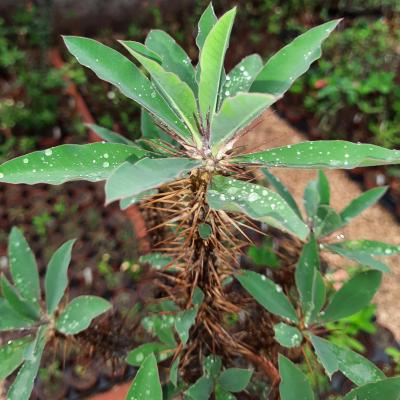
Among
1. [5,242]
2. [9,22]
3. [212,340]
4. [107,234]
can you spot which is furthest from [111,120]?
[212,340]

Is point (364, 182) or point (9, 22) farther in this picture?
point (9, 22)

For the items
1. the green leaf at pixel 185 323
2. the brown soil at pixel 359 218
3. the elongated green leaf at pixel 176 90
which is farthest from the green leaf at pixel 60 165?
the brown soil at pixel 359 218

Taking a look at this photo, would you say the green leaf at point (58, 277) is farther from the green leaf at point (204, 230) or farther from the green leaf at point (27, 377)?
the green leaf at point (204, 230)

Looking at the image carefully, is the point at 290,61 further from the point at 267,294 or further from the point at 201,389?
the point at 201,389

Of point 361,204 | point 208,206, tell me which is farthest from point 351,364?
point 208,206

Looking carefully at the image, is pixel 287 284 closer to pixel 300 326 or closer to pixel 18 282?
pixel 300 326

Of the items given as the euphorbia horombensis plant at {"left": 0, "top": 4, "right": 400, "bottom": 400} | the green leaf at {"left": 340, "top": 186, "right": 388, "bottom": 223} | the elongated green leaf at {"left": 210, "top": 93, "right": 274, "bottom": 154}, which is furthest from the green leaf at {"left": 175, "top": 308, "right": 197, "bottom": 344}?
the green leaf at {"left": 340, "top": 186, "right": 388, "bottom": 223}
